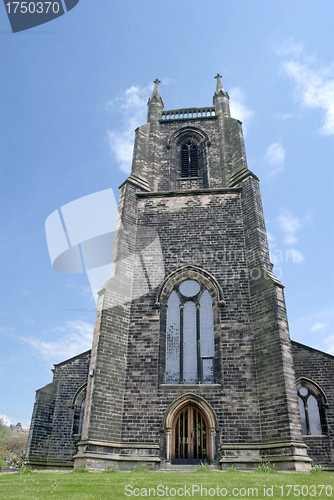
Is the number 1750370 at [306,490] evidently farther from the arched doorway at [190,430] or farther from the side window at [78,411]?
the side window at [78,411]

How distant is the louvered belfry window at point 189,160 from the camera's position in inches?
809

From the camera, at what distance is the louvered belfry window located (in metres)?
20.5

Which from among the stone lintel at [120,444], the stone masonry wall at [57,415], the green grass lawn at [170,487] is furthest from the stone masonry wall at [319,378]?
the stone masonry wall at [57,415]

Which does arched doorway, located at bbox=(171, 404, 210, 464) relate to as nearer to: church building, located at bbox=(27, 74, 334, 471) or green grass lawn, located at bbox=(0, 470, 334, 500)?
church building, located at bbox=(27, 74, 334, 471)

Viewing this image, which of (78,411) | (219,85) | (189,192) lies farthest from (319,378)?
(219,85)

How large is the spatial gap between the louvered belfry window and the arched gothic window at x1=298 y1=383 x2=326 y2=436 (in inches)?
477

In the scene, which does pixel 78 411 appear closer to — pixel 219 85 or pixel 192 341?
pixel 192 341

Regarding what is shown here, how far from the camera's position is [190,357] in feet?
44.3

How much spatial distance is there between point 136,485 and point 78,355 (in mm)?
11550

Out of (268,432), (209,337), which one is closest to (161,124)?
(209,337)

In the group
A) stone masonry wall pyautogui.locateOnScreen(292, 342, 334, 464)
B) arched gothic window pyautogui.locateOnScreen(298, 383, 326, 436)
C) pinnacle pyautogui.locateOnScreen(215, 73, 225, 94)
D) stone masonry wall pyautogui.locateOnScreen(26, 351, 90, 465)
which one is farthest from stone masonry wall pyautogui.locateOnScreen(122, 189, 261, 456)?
pinnacle pyautogui.locateOnScreen(215, 73, 225, 94)

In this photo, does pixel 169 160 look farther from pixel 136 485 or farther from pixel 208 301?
pixel 136 485

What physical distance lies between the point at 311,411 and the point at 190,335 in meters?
6.66

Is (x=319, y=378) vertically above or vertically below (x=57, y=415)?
above
